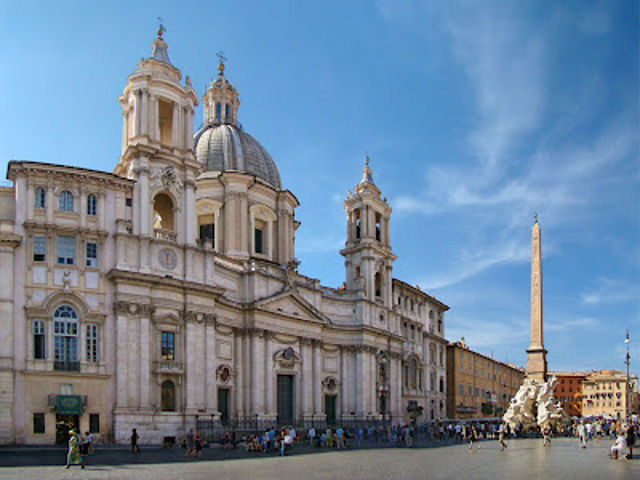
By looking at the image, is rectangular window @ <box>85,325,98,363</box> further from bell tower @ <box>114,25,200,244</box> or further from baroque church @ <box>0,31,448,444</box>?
bell tower @ <box>114,25,200,244</box>

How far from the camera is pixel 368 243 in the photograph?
57875 millimetres

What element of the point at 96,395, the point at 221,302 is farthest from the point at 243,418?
the point at 96,395

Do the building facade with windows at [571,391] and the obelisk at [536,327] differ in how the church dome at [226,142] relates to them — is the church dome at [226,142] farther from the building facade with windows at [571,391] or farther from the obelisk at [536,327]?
the building facade with windows at [571,391]

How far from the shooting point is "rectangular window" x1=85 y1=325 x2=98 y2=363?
35219mm

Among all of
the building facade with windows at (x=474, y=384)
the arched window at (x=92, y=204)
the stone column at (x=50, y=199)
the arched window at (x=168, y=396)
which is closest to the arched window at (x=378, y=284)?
the building facade with windows at (x=474, y=384)

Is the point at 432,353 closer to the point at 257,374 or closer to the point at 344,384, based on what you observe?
the point at 344,384

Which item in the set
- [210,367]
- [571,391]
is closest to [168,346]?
[210,367]

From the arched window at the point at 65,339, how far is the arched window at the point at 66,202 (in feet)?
15.8

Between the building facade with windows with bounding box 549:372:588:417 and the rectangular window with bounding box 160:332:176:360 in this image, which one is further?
the building facade with windows with bounding box 549:372:588:417

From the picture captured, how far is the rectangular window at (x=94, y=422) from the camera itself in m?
34.5

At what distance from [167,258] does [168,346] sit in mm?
4705

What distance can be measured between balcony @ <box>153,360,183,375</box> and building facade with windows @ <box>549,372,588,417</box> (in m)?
124

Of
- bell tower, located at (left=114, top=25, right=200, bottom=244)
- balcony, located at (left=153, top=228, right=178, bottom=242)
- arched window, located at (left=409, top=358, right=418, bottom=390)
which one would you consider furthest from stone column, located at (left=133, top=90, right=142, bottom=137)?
arched window, located at (left=409, top=358, right=418, bottom=390)

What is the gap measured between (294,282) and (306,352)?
502 centimetres
